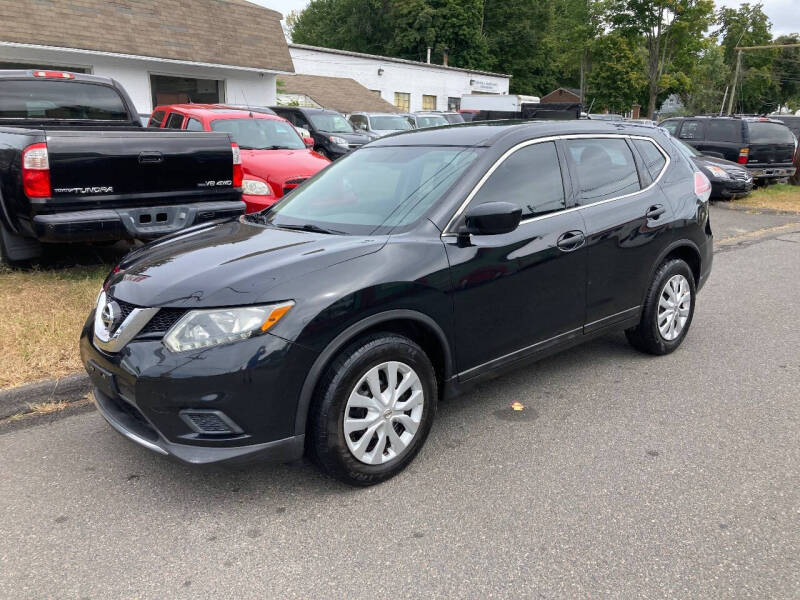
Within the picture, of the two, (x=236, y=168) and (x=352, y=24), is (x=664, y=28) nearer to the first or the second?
(x=352, y=24)

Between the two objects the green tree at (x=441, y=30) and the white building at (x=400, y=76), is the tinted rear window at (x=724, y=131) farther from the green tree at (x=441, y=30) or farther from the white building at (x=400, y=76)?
the green tree at (x=441, y=30)

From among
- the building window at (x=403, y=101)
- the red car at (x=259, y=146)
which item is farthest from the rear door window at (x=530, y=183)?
the building window at (x=403, y=101)

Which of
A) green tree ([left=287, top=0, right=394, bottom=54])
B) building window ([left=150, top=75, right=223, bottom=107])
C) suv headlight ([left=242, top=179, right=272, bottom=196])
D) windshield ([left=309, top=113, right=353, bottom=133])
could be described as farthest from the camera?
green tree ([left=287, top=0, right=394, bottom=54])

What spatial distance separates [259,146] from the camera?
8844mm

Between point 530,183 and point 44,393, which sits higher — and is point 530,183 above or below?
above

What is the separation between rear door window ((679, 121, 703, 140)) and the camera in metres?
15.7

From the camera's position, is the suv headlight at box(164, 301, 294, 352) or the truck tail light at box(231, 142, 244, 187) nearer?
the suv headlight at box(164, 301, 294, 352)

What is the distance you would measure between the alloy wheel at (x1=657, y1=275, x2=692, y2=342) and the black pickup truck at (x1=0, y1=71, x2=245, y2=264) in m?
4.11

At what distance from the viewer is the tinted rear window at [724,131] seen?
15.0 m

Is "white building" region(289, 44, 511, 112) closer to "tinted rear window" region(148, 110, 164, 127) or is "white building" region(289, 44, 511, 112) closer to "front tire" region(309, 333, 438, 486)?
"tinted rear window" region(148, 110, 164, 127)

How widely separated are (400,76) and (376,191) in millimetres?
38560

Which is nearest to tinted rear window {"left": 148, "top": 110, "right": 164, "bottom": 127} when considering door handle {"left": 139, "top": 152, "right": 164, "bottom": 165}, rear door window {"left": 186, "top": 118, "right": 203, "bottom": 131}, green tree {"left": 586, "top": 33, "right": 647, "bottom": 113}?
rear door window {"left": 186, "top": 118, "right": 203, "bottom": 131}

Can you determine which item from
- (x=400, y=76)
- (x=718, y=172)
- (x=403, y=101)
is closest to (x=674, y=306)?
(x=718, y=172)

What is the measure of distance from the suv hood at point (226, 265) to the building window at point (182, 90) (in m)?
17.6
